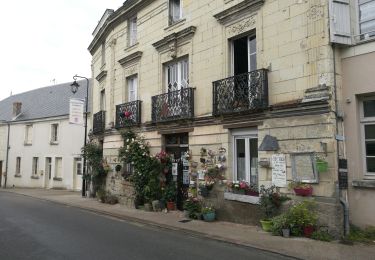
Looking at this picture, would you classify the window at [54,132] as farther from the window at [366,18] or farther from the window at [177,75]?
the window at [366,18]

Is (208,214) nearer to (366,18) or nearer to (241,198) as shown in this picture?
(241,198)

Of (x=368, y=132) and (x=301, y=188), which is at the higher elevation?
(x=368, y=132)

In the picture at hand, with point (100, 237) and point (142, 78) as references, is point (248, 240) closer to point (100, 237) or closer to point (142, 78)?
point (100, 237)

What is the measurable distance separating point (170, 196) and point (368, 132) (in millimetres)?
6989

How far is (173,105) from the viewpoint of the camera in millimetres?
13641

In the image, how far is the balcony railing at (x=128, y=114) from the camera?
50.9 feet

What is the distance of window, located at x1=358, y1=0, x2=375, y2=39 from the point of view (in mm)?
9047

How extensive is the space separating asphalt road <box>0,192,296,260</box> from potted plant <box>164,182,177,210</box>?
2.27m

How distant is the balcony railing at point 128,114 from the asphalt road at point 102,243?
4946mm

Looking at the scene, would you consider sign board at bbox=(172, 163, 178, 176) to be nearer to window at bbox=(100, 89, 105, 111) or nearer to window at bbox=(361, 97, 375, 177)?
window at bbox=(361, 97, 375, 177)

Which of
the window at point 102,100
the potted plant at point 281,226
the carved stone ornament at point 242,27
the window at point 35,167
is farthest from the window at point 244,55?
the window at point 35,167

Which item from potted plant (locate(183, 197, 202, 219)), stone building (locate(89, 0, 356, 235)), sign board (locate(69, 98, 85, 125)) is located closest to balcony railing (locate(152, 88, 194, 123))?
stone building (locate(89, 0, 356, 235))

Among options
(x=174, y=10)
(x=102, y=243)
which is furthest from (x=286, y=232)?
(x=174, y=10)

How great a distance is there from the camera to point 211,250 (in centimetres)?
797
